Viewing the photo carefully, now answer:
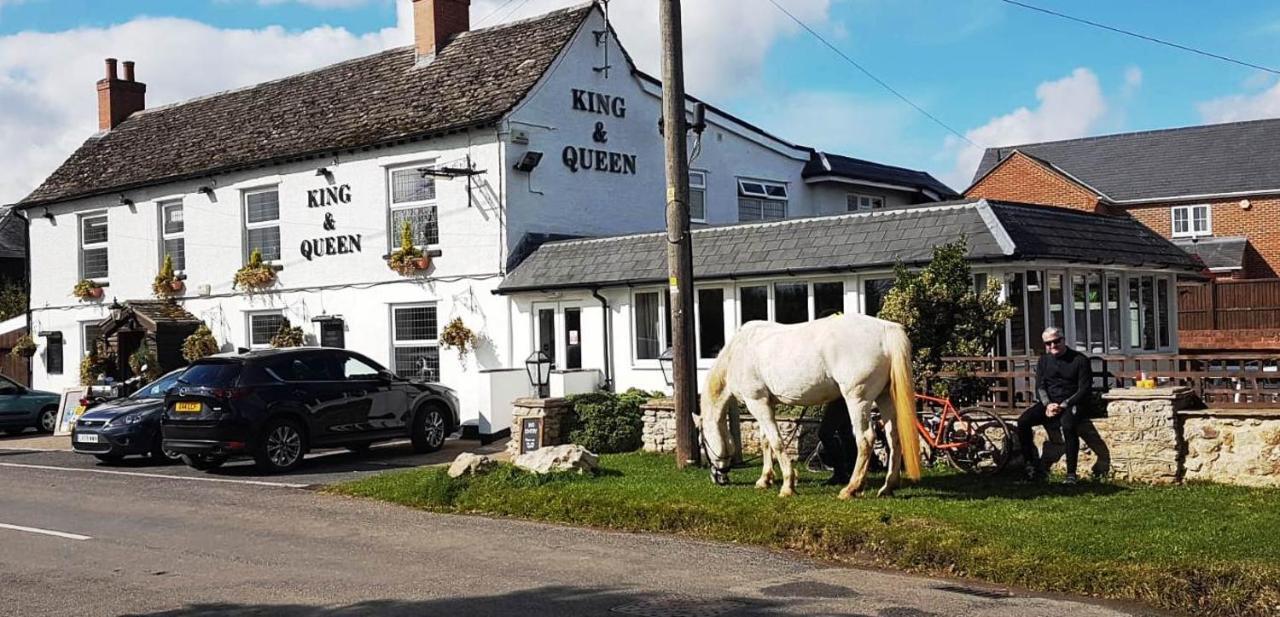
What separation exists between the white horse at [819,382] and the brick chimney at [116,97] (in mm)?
25526

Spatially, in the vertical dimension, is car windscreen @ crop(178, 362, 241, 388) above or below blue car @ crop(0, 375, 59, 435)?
above

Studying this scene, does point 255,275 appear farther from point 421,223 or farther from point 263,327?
point 421,223

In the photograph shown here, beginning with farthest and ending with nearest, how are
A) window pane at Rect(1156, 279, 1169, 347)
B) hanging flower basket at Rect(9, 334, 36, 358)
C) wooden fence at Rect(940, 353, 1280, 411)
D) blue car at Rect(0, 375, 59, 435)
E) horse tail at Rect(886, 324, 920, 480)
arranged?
hanging flower basket at Rect(9, 334, 36, 358) < blue car at Rect(0, 375, 59, 435) < window pane at Rect(1156, 279, 1169, 347) < wooden fence at Rect(940, 353, 1280, 411) < horse tail at Rect(886, 324, 920, 480)

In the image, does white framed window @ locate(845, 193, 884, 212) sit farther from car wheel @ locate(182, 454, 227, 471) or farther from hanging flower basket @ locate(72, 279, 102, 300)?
hanging flower basket @ locate(72, 279, 102, 300)

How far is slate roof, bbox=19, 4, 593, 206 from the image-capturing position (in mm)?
23547

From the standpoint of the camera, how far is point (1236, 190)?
44.6 metres

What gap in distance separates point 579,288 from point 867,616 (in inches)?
532

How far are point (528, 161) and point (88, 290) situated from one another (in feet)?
45.5

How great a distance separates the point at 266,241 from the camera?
26.9m

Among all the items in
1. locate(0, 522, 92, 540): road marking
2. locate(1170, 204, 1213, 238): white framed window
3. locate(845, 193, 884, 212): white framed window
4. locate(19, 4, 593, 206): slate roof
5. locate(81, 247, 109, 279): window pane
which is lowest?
locate(0, 522, 92, 540): road marking

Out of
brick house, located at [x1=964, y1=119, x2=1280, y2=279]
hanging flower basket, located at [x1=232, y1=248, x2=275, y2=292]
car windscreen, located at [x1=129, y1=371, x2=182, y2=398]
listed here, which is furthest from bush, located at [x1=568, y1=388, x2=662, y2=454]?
brick house, located at [x1=964, y1=119, x2=1280, y2=279]

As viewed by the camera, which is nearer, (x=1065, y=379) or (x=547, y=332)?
→ (x=1065, y=379)

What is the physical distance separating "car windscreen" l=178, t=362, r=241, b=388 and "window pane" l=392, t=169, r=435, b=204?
23.2 feet

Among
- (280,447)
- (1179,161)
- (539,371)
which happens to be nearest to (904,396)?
(280,447)
